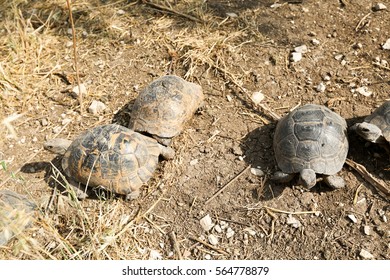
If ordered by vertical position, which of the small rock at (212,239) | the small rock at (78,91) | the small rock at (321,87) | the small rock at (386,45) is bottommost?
the small rock at (212,239)

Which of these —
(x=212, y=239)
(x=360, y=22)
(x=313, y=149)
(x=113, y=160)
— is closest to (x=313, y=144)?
(x=313, y=149)

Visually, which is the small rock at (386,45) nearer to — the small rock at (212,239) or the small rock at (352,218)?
the small rock at (352,218)

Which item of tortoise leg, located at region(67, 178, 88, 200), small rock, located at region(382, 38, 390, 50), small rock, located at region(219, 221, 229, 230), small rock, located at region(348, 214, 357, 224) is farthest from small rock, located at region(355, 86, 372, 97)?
tortoise leg, located at region(67, 178, 88, 200)

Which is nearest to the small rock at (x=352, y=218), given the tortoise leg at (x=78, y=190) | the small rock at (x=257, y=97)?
the small rock at (x=257, y=97)

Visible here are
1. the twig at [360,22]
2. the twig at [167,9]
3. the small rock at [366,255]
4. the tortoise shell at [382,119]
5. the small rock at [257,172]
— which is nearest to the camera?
the small rock at [366,255]

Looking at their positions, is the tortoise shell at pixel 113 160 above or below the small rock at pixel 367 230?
above

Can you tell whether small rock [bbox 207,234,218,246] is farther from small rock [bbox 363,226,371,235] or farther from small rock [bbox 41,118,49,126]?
small rock [bbox 41,118,49,126]

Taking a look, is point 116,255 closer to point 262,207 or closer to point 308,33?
point 262,207

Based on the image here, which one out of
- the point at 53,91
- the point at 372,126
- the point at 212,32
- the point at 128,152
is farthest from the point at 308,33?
the point at 53,91

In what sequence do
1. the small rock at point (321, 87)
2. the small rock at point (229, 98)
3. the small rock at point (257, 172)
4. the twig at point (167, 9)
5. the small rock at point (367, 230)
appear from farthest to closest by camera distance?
the twig at point (167, 9) < the small rock at point (229, 98) < the small rock at point (321, 87) < the small rock at point (257, 172) < the small rock at point (367, 230)

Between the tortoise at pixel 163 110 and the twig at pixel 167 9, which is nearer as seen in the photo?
the tortoise at pixel 163 110
